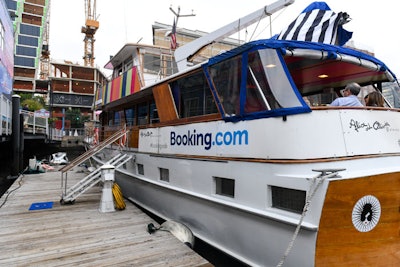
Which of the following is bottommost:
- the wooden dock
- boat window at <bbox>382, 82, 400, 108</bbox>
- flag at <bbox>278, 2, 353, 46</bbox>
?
Result: the wooden dock

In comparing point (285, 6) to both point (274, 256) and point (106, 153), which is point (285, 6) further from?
point (106, 153)

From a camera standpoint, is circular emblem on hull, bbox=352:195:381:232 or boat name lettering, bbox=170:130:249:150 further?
boat name lettering, bbox=170:130:249:150

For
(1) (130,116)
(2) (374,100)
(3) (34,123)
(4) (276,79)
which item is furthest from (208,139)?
(3) (34,123)

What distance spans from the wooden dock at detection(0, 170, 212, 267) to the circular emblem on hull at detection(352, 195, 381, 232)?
2.10 m

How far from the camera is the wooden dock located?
13.3 ft

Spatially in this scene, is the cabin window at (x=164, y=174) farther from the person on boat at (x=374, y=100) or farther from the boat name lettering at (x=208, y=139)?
the person on boat at (x=374, y=100)

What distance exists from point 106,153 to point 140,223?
5865mm

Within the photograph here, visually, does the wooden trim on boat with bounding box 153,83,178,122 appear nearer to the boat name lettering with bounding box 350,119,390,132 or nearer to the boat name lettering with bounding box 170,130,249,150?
the boat name lettering with bounding box 170,130,249,150

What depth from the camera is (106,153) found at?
1089 centimetres

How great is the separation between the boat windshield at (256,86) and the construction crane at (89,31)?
99542 mm

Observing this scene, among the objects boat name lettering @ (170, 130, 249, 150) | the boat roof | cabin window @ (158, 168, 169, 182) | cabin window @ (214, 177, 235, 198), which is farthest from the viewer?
cabin window @ (158, 168, 169, 182)

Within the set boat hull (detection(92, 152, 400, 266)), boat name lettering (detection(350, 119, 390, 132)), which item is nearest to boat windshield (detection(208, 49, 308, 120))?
boat name lettering (detection(350, 119, 390, 132))

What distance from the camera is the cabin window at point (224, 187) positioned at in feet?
15.0

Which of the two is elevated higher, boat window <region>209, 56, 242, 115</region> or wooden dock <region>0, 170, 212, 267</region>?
boat window <region>209, 56, 242, 115</region>
